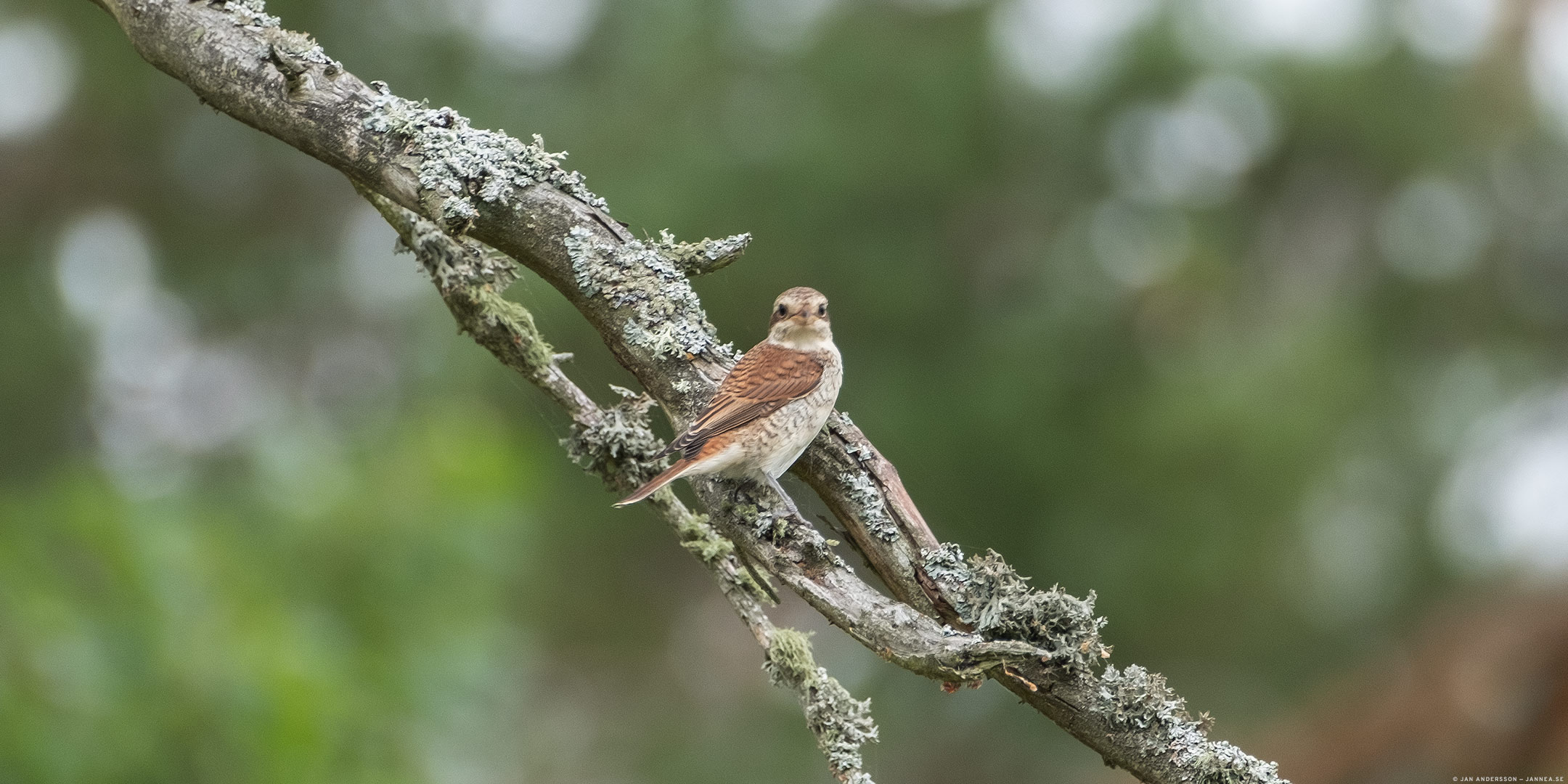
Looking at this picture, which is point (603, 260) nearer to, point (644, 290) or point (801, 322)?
point (644, 290)

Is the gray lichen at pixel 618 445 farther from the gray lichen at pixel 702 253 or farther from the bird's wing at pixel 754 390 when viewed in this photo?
the gray lichen at pixel 702 253

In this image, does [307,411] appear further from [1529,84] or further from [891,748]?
[1529,84]

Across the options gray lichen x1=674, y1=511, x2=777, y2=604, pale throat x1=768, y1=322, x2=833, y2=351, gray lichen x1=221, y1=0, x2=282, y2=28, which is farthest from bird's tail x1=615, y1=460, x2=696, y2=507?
gray lichen x1=221, y1=0, x2=282, y2=28

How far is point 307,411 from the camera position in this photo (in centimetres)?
1077

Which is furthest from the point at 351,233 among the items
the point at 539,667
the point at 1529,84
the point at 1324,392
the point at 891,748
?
the point at 1529,84

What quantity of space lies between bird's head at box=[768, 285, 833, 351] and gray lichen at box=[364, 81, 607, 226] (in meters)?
1.37

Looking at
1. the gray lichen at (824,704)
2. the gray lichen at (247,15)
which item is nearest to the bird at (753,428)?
the gray lichen at (824,704)

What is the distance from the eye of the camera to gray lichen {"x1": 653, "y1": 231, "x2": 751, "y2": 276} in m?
2.92

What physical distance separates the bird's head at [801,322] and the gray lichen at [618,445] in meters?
0.98

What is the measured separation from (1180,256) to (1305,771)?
4059 millimetres

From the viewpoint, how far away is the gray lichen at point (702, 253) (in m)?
2.92

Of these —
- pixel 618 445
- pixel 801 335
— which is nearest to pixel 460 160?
pixel 618 445

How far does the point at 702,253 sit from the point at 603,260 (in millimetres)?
252

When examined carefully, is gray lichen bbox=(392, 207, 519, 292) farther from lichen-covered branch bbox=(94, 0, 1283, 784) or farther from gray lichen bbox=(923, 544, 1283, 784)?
gray lichen bbox=(923, 544, 1283, 784)
